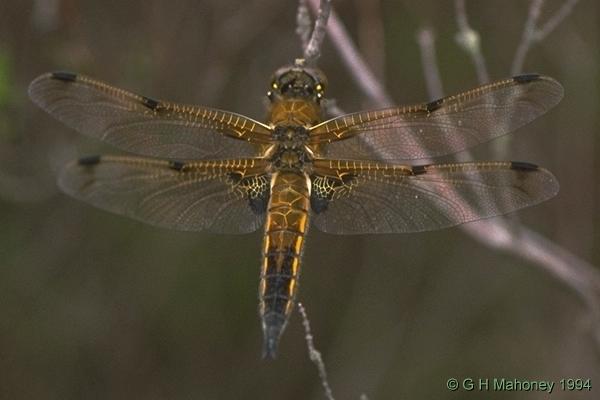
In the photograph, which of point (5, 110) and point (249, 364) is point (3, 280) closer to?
point (5, 110)

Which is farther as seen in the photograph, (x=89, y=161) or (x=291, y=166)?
(x=291, y=166)

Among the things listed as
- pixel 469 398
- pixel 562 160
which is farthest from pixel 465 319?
pixel 562 160

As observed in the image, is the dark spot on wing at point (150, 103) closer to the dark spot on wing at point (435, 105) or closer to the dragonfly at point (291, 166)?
the dragonfly at point (291, 166)

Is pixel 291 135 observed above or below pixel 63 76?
below

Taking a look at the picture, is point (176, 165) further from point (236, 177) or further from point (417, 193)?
point (417, 193)

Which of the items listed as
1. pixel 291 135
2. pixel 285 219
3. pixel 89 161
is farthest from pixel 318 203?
pixel 89 161

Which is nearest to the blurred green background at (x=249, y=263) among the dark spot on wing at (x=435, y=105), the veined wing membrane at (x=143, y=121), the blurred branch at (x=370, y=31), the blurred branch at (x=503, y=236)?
the blurred branch at (x=370, y=31)

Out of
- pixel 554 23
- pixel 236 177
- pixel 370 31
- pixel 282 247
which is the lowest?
pixel 282 247
